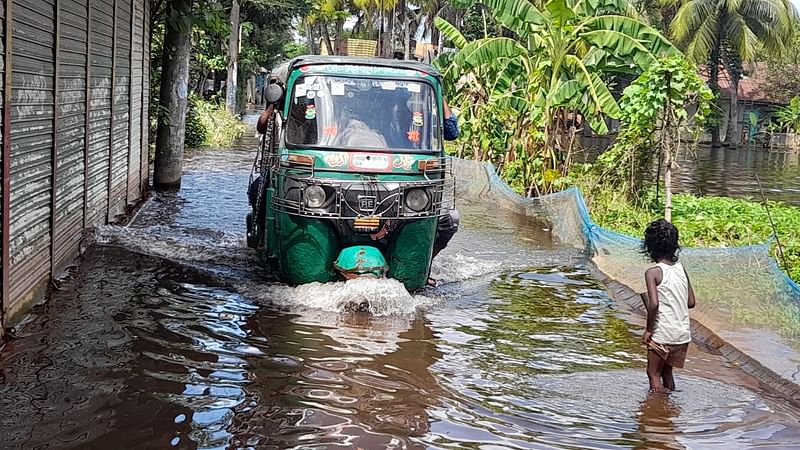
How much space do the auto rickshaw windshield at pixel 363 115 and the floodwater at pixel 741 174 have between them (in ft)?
29.1

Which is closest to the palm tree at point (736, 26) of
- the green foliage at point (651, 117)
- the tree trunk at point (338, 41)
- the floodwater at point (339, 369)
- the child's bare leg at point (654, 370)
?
the tree trunk at point (338, 41)

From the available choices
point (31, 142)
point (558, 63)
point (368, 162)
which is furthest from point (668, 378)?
point (558, 63)

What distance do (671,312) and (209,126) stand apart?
25.3m

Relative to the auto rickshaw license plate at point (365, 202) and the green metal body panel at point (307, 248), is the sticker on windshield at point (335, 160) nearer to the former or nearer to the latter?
the auto rickshaw license plate at point (365, 202)

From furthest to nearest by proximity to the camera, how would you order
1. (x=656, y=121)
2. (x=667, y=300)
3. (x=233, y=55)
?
(x=233, y=55)
(x=656, y=121)
(x=667, y=300)

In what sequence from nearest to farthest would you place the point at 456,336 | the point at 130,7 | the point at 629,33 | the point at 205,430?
the point at 205,430, the point at 456,336, the point at 130,7, the point at 629,33

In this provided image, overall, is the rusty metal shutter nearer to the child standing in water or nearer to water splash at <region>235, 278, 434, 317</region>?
water splash at <region>235, 278, 434, 317</region>

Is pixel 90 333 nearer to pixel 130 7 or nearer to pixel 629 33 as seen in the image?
pixel 130 7

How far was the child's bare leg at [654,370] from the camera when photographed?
6832mm

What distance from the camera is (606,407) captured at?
6680 millimetres

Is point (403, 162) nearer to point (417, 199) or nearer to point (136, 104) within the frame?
point (417, 199)

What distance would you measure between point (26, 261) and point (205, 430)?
3053mm

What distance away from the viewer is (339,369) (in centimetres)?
728

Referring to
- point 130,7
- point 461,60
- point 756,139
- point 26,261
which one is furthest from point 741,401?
point 756,139
